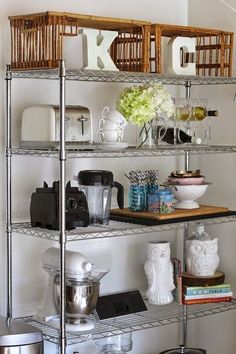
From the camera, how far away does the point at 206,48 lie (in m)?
3.77

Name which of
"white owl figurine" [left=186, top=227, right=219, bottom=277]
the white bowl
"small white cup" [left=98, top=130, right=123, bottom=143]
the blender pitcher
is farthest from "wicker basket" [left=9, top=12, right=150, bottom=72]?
"white owl figurine" [left=186, top=227, right=219, bottom=277]

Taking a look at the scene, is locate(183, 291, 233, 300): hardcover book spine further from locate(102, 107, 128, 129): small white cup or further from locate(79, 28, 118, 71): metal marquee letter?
locate(79, 28, 118, 71): metal marquee letter

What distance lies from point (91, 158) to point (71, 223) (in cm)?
59

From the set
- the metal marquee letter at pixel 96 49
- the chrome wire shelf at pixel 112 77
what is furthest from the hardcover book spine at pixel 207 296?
the metal marquee letter at pixel 96 49

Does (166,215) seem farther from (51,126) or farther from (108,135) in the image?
(51,126)

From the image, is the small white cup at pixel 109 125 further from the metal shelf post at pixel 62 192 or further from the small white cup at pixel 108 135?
the metal shelf post at pixel 62 192

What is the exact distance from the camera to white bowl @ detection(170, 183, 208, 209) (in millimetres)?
3643

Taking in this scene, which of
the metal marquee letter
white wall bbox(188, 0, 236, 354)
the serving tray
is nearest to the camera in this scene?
the metal marquee letter

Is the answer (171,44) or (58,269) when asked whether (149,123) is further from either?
(58,269)

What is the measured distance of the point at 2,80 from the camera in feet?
11.1

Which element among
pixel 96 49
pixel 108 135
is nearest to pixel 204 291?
pixel 108 135

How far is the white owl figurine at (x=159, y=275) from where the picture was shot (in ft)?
12.2

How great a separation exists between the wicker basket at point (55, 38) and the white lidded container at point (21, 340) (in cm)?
100

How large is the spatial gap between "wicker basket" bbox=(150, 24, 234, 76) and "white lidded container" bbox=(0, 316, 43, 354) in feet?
3.88
